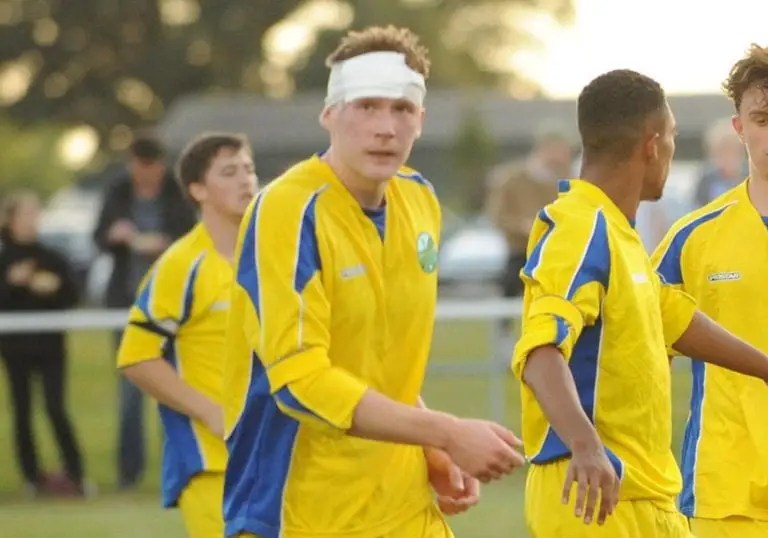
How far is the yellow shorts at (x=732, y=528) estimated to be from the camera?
6.17 meters

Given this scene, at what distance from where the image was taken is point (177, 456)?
7.12 meters

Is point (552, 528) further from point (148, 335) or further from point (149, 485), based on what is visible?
point (149, 485)

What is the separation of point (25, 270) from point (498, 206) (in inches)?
159

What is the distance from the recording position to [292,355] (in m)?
4.86

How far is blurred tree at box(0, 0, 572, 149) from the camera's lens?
61.0 metres

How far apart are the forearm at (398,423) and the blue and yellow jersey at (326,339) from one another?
280mm

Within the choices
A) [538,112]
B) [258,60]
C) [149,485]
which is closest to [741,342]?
[149,485]

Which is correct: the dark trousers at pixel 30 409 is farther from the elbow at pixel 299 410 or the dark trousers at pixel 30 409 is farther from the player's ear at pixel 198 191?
the elbow at pixel 299 410

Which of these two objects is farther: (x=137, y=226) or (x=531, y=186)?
(x=531, y=186)

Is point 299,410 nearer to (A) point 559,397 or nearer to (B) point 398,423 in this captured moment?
(B) point 398,423

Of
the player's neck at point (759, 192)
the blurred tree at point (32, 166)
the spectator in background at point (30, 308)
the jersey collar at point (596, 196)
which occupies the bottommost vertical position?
the blurred tree at point (32, 166)

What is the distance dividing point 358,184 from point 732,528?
187 centimetres

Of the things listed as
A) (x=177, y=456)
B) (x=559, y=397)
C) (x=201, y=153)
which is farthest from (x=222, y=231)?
(x=559, y=397)

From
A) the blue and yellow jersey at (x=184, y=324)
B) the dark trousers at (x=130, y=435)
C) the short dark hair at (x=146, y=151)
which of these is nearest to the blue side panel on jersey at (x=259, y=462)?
the blue and yellow jersey at (x=184, y=324)
